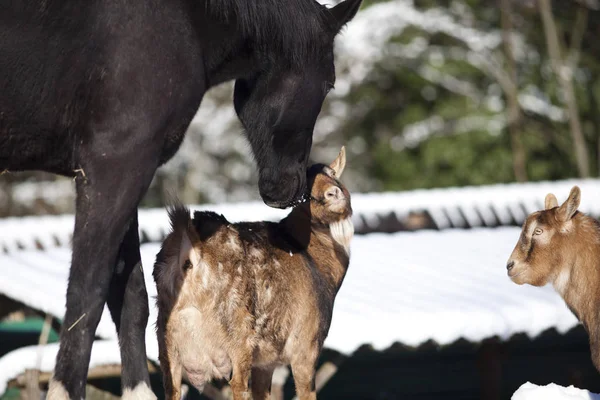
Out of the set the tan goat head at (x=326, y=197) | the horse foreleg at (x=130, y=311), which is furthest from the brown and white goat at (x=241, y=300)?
the horse foreleg at (x=130, y=311)

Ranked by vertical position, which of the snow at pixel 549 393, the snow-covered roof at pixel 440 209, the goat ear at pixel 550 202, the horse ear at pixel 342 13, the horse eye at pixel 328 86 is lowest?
the snow-covered roof at pixel 440 209

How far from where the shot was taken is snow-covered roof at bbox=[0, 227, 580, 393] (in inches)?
330

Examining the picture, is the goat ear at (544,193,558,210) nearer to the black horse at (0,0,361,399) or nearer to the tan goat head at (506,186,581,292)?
the tan goat head at (506,186,581,292)

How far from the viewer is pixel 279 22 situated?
487 cm

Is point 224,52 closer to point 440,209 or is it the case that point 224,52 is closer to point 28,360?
point 28,360

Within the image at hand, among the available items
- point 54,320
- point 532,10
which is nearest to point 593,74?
point 532,10

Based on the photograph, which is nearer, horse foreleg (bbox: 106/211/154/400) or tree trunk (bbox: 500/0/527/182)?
horse foreleg (bbox: 106/211/154/400)

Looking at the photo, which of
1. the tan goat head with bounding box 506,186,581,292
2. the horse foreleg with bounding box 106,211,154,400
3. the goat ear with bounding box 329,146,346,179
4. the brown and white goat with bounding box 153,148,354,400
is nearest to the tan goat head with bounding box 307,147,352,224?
the brown and white goat with bounding box 153,148,354,400

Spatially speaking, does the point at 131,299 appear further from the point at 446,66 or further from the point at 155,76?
the point at 446,66

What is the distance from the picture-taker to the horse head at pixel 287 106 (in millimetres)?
5078

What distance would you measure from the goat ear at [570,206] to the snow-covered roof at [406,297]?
243 centimetres

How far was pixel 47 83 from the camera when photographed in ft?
13.8

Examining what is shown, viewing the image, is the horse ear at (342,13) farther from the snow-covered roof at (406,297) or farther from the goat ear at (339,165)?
the snow-covered roof at (406,297)

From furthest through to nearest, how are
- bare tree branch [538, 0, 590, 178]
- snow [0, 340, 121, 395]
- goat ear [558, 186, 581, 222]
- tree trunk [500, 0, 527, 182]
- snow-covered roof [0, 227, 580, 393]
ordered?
tree trunk [500, 0, 527, 182] < bare tree branch [538, 0, 590, 178] < snow-covered roof [0, 227, 580, 393] < snow [0, 340, 121, 395] < goat ear [558, 186, 581, 222]
